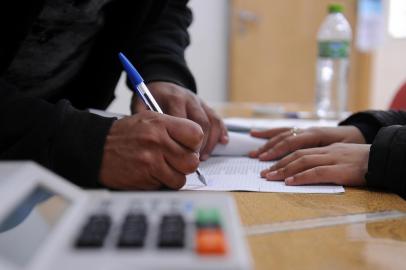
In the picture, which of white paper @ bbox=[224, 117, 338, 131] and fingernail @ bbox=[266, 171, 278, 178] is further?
white paper @ bbox=[224, 117, 338, 131]

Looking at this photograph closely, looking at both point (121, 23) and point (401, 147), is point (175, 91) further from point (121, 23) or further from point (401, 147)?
point (401, 147)

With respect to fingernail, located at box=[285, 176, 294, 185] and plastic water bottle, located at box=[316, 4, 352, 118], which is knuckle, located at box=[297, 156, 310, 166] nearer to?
fingernail, located at box=[285, 176, 294, 185]

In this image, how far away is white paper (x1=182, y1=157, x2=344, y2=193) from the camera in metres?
0.64

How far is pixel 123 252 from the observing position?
10.7 inches

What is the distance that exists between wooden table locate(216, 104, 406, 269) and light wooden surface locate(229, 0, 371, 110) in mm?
2922

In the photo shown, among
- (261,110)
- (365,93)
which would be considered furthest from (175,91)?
(365,93)

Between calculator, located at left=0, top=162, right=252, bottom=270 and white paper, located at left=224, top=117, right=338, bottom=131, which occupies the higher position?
calculator, located at left=0, top=162, right=252, bottom=270

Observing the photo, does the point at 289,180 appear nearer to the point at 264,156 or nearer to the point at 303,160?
the point at 303,160

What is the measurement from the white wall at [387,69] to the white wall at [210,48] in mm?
1172

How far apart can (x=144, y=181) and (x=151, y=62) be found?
1.51ft

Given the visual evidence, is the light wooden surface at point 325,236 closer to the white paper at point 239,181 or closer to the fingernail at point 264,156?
the white paper at point 239,181

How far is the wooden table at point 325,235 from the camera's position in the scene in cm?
39

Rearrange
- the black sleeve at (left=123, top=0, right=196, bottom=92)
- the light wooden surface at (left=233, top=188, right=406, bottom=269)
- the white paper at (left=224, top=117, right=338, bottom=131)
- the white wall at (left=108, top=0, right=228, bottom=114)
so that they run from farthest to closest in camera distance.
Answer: the white wall at (left=108, top=0, right=228, bottom=114), the white paper at (left=224, top=117, right=338, bottom=131), the black sleeve at (left=123, top=0, right=196, bottom=92), the light wooden surface at (left=233, top=188, right=406, bottom=269)

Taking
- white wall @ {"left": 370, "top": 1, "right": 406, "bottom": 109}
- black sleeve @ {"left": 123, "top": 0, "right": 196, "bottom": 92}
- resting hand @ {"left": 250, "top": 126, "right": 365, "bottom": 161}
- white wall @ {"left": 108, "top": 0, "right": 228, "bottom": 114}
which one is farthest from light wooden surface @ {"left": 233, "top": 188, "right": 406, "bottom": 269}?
white wall @ {"left": 370, "top": 1, "right": 406, "bottom": 109}
